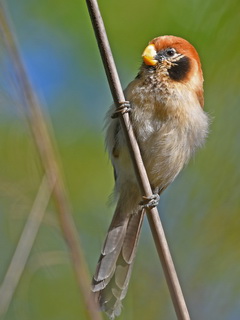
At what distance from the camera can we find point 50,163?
4.14 feet

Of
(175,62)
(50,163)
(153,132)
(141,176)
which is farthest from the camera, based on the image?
(175,62)

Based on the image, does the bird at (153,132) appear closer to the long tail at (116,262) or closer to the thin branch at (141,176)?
the long tail at (116,262)

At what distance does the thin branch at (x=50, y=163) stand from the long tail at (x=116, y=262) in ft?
3.54

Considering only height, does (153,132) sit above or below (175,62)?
below

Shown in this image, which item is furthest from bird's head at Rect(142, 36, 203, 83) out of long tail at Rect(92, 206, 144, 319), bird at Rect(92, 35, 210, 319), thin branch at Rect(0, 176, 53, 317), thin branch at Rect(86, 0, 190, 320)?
thin branch at Rect(0, 176, 53, 317)

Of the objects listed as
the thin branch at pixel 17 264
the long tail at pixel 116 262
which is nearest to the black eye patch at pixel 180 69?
the long tail at pixel 116 262

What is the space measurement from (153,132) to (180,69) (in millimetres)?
319

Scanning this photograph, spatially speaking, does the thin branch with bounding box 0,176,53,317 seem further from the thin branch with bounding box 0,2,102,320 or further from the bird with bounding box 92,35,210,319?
the bird with bounding box 92,35,210,319

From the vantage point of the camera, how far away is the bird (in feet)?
7.66

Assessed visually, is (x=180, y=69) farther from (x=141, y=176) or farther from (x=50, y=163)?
(x=50, y=163)

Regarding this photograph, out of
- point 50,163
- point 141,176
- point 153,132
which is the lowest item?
point 153,132

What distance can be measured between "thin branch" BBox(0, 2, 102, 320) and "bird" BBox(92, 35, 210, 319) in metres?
0.94

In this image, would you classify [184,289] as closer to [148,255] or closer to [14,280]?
[148,255]

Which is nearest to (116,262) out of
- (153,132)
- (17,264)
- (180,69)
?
(153,132)
